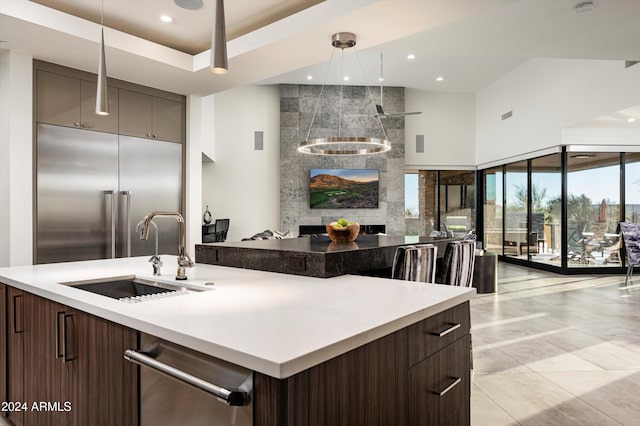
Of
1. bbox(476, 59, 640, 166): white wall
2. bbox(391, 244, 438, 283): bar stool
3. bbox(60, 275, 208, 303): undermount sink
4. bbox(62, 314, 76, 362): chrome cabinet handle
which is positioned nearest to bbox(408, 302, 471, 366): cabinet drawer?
bbox(391, 244, 438, 283): bar stool

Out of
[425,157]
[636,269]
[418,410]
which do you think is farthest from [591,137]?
[418,410]

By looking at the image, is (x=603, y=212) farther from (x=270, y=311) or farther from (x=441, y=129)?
(x=270, y=311)

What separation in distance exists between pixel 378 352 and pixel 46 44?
12.9 ft

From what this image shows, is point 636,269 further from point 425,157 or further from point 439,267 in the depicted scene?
point 439,267

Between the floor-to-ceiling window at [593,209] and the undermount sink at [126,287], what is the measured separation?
25.3 ft

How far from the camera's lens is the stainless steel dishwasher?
3.28ft

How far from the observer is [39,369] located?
6.07ft

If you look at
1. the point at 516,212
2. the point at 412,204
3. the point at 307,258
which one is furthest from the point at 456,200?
the point at 307,258

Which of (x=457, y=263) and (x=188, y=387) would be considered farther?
(x=457, y=263)

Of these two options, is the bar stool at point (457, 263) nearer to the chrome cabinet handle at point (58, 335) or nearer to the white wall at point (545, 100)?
the chrome cabinet handle at point (58, 335)

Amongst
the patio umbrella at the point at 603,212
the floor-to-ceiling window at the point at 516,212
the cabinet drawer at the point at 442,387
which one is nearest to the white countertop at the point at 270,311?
the cabinet drawer at the point at 442,387

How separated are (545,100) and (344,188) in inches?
169

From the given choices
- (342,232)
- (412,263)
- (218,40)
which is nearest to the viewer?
(218,40)

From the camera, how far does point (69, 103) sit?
13.6 ft
